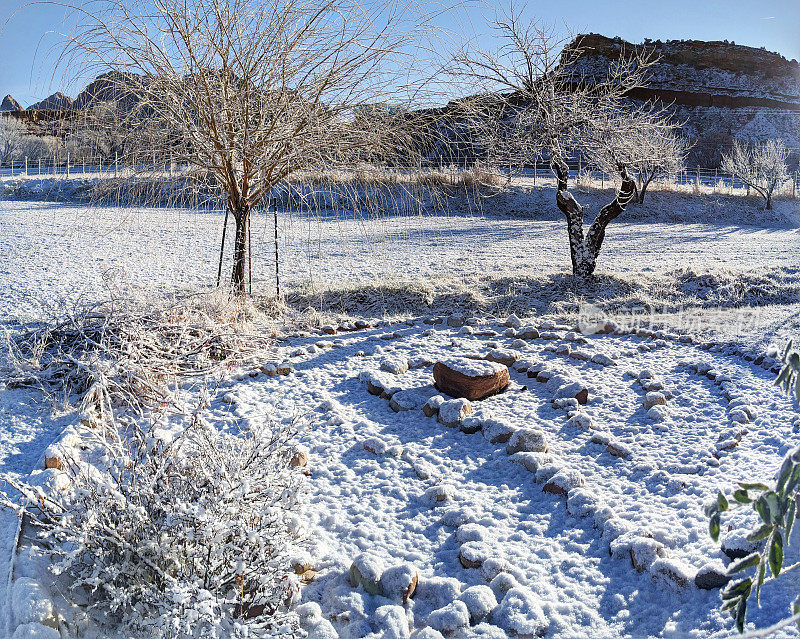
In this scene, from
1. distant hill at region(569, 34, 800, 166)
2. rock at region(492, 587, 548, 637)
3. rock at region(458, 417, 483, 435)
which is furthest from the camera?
distant hill at region(569, 34, 800, 166)

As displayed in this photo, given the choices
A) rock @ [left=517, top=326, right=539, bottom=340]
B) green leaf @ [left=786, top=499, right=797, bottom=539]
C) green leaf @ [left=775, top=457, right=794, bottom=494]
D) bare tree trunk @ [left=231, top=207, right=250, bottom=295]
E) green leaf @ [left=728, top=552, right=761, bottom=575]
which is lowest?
rock @ [left=517, top=326, right=539, bottom=340]

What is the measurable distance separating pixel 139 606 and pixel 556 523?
1.61 metres

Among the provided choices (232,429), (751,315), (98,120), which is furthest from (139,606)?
(751,315)

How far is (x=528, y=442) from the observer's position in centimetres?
296

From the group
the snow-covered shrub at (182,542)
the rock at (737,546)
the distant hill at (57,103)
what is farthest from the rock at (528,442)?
the distant hill at (57,103)

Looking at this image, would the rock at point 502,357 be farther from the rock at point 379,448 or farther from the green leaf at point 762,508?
the green leaf at point 762,508

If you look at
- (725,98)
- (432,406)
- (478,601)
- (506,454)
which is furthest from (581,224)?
(725,98)

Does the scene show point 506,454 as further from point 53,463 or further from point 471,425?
point 53,463

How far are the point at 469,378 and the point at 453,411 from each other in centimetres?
28

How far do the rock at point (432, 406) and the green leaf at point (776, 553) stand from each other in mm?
2478

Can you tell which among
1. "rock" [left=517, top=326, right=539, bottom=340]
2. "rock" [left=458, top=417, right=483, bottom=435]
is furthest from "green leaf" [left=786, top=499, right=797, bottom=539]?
"rock" [left=517, top=326, right=539, bottom=340]

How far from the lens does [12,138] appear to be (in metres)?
23.6

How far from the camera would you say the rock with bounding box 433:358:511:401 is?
348 cm

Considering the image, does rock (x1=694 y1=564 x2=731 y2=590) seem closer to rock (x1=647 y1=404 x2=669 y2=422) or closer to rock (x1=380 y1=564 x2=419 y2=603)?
rock (x1=380 y1=564 x2=419 y2=603)
